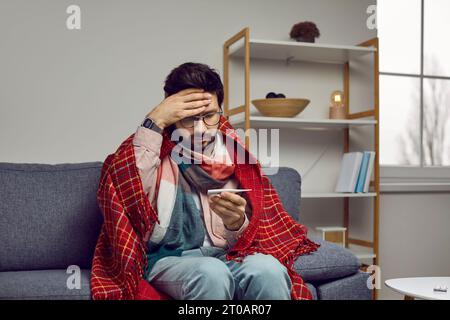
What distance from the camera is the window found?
3.19 m

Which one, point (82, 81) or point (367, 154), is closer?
point (82, 81)

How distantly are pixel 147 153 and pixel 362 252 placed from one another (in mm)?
1662

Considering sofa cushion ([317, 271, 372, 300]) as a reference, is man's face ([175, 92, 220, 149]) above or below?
above

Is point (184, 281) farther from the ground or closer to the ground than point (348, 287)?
farther from the ground

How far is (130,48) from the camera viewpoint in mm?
2617

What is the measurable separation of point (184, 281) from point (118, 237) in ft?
0.90

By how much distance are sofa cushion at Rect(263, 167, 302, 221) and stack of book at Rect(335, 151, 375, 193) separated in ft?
1.81

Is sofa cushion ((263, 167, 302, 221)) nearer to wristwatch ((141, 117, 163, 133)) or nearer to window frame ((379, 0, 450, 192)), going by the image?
wristwatch ((141, 117, 163, 133))

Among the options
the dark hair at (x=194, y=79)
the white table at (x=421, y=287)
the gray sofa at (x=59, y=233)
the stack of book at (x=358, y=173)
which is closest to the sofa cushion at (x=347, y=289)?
the gray sofa at (x=59, y=233)

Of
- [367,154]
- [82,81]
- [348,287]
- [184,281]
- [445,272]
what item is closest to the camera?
[184,281]

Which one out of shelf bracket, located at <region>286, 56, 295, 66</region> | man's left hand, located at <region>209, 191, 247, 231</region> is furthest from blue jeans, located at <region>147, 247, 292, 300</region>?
shelf bracket, located at <region>286, 56, 295, 66</region>

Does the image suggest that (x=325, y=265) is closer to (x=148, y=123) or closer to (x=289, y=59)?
(x=148, y=123)

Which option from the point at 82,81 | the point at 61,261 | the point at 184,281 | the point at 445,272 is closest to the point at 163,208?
the point at 184,281
